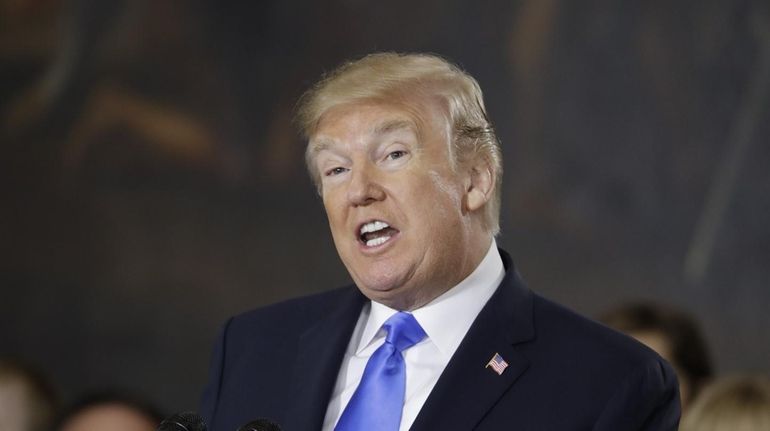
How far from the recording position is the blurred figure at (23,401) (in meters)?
4.45

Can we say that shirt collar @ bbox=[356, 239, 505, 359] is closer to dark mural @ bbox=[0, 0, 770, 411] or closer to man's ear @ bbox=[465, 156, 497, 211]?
man's ear @ bbox=[465, 156, 497, 211]

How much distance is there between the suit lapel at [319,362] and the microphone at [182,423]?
62 cm

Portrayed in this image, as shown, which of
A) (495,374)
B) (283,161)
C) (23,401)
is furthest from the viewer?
(283,161)

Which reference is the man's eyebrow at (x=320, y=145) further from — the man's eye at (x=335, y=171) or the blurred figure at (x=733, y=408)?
the blurred figure at (x=733, y=408)

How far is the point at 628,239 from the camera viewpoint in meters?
7.84

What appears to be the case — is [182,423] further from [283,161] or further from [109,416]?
[283,161]

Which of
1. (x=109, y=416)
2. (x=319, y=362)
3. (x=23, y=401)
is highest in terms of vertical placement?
(x=23, y=401)

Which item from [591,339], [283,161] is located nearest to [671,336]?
[591,339]

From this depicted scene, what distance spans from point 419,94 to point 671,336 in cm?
267

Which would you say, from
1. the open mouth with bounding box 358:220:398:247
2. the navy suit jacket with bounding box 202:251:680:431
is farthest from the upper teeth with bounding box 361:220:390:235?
the navy suit jacket with bounding box 202:251:680:431

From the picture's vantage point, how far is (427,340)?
306 centimetres

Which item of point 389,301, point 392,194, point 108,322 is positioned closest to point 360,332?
point 389,301

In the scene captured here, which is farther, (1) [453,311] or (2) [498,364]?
(1) [453,311]

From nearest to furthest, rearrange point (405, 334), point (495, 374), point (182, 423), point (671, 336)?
point (182, 423) < point (495, 374) < point (405, 334) < point (671, 336)
